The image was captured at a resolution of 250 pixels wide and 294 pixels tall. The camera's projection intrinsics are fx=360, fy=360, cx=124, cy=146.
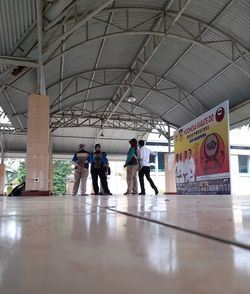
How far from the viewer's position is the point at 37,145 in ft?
31.3

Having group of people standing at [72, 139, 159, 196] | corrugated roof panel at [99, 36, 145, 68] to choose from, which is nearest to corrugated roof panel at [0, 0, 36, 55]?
group of people standing at [72, 139, 159, 196]

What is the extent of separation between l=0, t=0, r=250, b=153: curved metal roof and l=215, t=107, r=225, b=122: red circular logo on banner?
153 cm

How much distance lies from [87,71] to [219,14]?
5712mm

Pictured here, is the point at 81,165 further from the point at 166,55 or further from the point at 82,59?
the point at 166,55

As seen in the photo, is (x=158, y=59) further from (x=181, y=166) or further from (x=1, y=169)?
(x=1, y=169)

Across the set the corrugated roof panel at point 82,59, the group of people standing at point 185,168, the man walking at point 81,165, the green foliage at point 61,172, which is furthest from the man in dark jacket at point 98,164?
the green foliage at point 61,172

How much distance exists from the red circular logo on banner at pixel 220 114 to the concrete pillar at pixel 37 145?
198 inches

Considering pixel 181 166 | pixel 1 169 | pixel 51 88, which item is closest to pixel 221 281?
pixel 181 166

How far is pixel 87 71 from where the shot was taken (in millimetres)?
13820

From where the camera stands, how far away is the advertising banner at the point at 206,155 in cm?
1025

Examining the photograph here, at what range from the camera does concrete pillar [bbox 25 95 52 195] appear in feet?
30.7

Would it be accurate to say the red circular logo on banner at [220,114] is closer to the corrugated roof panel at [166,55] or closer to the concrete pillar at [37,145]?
the corrugated roof panel at [166,55]

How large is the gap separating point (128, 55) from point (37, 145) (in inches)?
221

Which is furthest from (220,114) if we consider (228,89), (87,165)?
(87,165)
